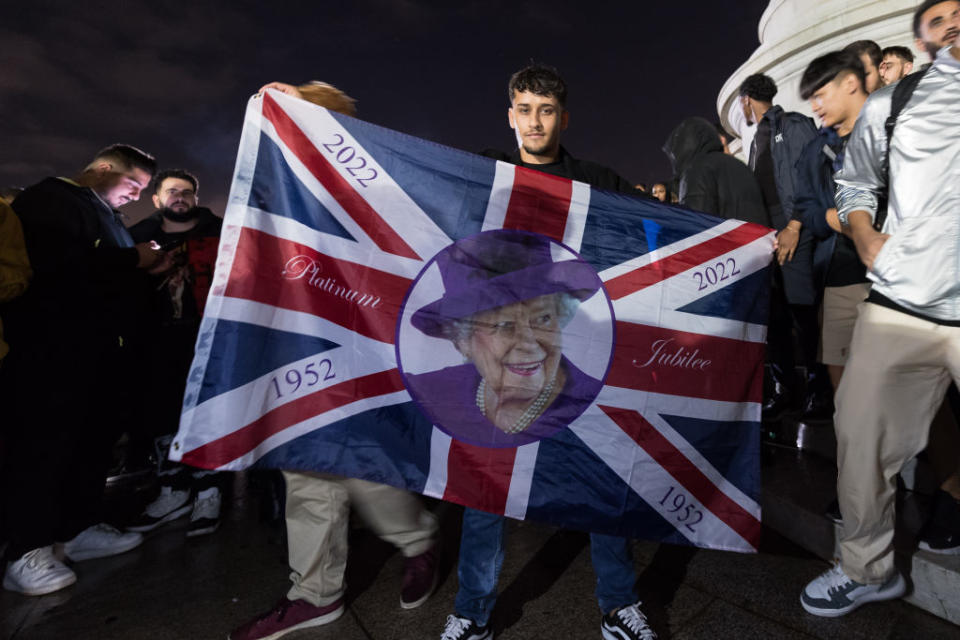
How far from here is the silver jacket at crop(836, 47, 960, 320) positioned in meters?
1.47

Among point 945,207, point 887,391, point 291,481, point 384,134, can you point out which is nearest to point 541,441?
point 291,481

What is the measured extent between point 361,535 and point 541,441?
1418mm

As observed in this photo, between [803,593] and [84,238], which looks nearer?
[803,593]

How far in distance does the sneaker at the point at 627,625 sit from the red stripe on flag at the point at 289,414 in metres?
1.09

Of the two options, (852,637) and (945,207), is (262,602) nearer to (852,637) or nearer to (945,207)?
(852,637)

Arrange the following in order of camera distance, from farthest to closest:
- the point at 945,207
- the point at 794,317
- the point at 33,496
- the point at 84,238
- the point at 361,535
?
the point at 794,317 → the point at 361,535 → the point at 84,238 → the point at 33,496 → the point at 945,207

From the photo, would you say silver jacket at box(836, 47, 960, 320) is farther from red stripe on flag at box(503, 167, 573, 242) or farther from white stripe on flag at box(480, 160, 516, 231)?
white stripe on flag at box(480, 160, 516, 231)

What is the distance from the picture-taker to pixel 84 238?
2.37 metres

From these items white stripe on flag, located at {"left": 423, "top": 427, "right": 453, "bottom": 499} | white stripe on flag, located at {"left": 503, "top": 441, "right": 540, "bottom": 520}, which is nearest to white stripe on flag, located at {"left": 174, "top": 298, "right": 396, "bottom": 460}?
white stripe on flag, located at {"left": 423, "top": 427, "right": 453, "bottom": 499}

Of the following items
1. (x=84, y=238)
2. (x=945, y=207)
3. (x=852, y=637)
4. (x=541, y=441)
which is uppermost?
(x=945, y=207)

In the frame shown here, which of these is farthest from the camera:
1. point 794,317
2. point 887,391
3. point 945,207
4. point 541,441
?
point 794,317

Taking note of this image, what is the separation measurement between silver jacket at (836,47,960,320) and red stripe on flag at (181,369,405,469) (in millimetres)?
1669

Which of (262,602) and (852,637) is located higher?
(852,637)

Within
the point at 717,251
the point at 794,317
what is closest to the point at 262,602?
the point at 717,251
